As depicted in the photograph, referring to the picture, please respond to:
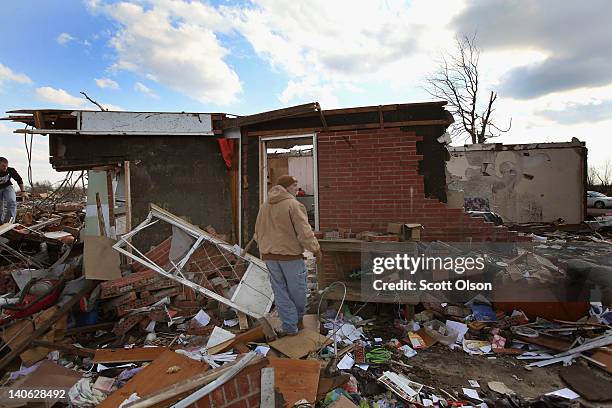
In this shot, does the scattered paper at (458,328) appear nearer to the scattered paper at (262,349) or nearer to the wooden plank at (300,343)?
the wooden plank at (300,343)

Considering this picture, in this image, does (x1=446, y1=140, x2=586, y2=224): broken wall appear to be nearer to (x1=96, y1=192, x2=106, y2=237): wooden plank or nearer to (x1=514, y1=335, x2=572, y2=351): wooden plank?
(x1=514, y1=335, x2=572, y2=351): wooden plank

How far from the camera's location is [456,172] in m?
Result: 15.3

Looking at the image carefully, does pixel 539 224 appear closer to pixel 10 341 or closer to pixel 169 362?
pixel 169 362

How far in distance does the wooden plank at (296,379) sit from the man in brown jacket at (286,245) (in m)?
0.85

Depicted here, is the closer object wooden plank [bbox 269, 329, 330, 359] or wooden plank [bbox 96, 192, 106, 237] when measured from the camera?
wooden plank [bbox 269, 329, 330, 359]

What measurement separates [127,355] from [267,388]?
2.45 metres

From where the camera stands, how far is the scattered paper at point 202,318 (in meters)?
4.93

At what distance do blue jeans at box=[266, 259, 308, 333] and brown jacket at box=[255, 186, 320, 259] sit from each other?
119 millimetres

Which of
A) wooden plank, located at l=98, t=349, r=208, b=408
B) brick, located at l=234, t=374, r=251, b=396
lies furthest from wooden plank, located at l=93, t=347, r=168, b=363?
brick, located at l=234, t=374, r=251, b=396

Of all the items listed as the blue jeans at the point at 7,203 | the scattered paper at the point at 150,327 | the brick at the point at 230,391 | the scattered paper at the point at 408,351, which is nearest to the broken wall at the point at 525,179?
the scattered paper at the point at 408,351

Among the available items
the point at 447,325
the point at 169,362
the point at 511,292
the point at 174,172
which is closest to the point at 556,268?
the point at 511,292

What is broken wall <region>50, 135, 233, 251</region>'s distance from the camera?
6434 millimetres

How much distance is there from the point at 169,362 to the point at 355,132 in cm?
424

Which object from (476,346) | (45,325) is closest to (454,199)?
(476,346)
